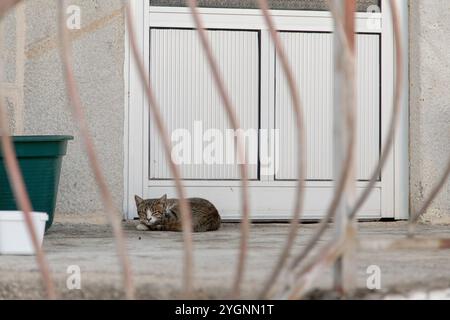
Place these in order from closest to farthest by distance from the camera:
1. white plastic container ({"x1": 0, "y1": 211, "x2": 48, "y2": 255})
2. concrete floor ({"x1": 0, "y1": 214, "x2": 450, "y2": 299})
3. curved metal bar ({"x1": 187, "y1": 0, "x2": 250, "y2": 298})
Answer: curved metal bar ({"x1": 187, "y1": 0, "x2": 250, "y2": 298}), concrete floor ({"x1": 0, "y1": 214, "x2": 450, "y2": 299}), white plastic container ({"x1": 0, "y1": 211, "x2": 48, "y2": 255})

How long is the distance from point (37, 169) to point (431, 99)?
2.02 metres

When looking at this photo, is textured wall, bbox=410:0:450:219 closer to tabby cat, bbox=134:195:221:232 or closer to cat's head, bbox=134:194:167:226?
tabby cat, bbox=134:195:221:232

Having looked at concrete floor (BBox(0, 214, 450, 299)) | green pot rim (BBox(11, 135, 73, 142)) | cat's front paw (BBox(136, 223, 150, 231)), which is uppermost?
green pot rim (BBox(11, 135, 73, 142))

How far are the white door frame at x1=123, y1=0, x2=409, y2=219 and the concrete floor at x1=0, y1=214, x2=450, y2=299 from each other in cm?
66

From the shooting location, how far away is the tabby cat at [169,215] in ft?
13.6

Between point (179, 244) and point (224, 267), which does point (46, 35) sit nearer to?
point (179, 244)

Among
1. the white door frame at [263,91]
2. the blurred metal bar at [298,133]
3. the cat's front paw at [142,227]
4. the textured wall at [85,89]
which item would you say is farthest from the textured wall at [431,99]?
the blurred metal bar at [298,133]

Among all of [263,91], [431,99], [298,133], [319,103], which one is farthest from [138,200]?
[298,133]

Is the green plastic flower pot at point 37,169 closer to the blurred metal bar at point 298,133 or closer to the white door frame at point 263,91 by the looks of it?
the white door frame at point 263,91

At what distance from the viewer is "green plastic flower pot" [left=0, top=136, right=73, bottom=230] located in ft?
12.2

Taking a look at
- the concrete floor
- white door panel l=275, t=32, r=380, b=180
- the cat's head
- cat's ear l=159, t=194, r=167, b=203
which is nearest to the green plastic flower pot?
the concrete floor

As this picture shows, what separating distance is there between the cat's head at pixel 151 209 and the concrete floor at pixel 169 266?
10.5 inches

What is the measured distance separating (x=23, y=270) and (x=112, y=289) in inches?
12.0
